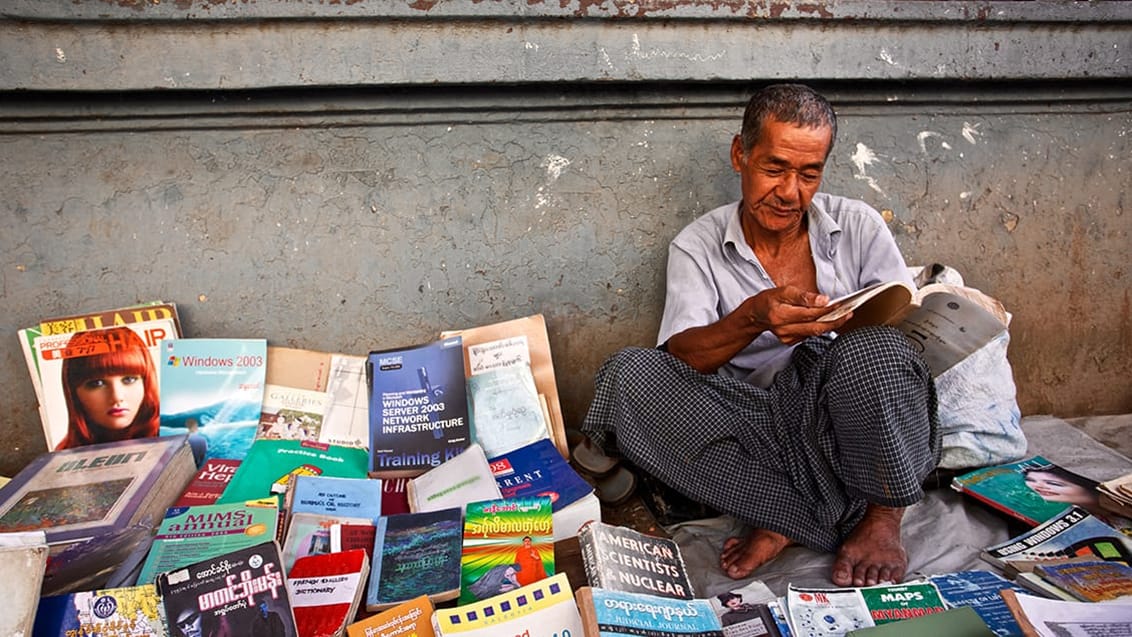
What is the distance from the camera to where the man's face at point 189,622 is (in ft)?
4.51

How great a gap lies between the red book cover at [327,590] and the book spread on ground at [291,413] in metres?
0.74

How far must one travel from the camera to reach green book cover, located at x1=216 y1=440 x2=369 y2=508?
82.1 inches

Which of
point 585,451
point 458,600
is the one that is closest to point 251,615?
point 458,600

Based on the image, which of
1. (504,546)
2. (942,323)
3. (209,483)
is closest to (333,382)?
(209,483)

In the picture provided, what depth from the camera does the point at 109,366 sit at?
228cm

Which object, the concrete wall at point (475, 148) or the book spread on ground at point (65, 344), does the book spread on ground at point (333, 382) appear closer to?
the concrete wall at point (475, 148)

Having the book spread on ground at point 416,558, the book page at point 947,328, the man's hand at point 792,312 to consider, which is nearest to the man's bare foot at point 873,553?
the book page at point 947,328

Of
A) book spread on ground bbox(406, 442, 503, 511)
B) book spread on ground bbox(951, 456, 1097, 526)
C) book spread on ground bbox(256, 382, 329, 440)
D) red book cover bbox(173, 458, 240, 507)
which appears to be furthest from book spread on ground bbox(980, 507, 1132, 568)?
red book cover bbox(173, 458, 240, 507)

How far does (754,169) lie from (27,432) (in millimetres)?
2295

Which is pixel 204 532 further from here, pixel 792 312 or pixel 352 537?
pixel 792 312

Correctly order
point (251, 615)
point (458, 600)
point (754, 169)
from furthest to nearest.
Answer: point (754, 169), point (458, 600), point (251, 615)

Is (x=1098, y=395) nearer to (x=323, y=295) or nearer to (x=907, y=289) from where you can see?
(x=907, y=289)

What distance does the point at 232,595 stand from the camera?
1.41 m

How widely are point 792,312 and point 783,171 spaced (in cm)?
46
